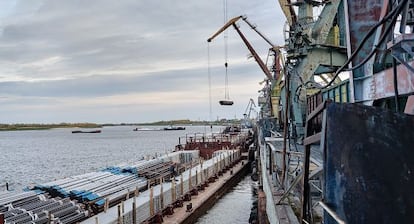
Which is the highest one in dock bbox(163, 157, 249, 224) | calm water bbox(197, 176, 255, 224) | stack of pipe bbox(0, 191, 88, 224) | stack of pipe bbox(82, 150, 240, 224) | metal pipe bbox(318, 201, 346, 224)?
metal pipe bbox(318, 201, 346, 224)

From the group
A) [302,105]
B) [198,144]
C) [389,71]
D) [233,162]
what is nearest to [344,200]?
[389,71]

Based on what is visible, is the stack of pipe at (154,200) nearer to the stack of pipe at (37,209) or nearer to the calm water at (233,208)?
the stack of pipe at (37,209)

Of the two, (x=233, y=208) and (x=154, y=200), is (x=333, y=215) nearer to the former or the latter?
(x=154, y=200)

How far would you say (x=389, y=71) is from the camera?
18.7ft

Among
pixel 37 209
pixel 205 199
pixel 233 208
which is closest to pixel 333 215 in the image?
pixel 37 209


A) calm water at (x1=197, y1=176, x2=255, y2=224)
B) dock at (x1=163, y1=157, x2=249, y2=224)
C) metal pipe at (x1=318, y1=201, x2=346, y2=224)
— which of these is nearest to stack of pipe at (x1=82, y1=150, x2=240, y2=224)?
dock at (x1=163, y1=157, x2=249, y2=224)

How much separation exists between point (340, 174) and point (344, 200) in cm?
24

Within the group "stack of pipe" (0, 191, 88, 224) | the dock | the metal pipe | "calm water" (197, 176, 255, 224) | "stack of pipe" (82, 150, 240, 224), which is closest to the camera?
the metal pipe

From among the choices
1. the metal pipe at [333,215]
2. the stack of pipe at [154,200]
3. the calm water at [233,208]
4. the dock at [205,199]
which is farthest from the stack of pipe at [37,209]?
the metal pipe at [333,215]

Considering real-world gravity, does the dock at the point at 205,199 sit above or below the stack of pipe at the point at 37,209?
below

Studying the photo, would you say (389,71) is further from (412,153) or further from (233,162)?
(233,162)

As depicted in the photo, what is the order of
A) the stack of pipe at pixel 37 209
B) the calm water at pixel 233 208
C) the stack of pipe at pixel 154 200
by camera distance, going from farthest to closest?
the calm water at pixel 233 208 < the stack of pipe at pixel 154 200 < the stack of pipe at pixel 37 209

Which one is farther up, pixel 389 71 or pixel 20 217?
pixel 389 71

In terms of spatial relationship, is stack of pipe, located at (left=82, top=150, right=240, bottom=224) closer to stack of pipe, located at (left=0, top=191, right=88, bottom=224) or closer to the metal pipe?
stack of pipe, located at (left=0, top=191, right=88, bottom=224)
